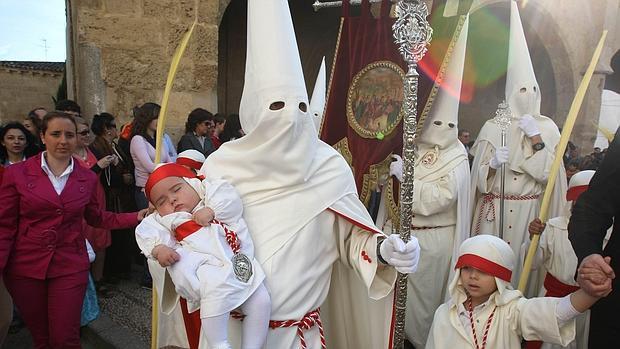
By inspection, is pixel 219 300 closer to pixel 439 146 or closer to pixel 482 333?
pixel 482 333

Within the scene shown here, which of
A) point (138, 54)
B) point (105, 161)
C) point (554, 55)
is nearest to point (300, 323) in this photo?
point (105, 161)

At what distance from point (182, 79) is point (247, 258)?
183 inches

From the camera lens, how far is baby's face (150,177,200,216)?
7.18ft

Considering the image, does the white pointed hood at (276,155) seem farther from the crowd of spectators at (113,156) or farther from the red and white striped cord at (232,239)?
the crowd of spectators at (113,156)

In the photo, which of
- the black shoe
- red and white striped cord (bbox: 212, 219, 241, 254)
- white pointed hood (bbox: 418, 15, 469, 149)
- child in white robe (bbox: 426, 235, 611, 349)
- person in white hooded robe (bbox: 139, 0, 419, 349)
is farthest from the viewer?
the black shoe

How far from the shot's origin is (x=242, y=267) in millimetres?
2023

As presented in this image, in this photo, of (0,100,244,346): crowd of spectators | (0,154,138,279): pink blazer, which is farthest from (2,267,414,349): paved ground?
(0,154,138,279): pink blazer

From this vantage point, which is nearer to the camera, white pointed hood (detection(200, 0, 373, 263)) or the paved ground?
white pointed hood (detection(200, 0, 373, 263))

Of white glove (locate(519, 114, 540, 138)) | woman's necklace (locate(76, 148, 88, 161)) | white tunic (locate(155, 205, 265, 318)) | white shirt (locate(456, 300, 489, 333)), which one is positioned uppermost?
white glove (locate(519, 114, 540, 138))

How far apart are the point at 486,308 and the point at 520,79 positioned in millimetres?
2838

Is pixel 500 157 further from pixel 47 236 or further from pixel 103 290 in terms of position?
pixel 103 290

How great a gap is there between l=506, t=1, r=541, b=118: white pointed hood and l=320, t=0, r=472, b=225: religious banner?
1.17m

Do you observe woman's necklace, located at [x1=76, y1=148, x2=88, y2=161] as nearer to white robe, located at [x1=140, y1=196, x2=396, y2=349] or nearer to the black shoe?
the black shoe

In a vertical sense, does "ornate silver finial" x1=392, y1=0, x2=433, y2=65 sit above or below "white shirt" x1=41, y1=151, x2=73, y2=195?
above
